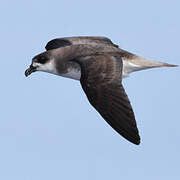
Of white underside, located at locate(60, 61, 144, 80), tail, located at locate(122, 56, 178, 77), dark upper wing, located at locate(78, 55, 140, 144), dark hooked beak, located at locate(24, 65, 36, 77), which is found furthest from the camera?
dark hooked beak, located at locate(24, 65, 36, 77)

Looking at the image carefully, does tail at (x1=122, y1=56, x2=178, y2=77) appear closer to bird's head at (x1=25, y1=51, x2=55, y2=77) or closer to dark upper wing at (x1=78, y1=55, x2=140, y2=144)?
dark upper wing at (x1=78, y1=55, x2=140, y2=144)

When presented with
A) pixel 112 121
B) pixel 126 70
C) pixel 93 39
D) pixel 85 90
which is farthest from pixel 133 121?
pixel 93 39

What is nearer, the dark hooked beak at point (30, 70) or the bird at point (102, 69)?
the bird at point (102, 69)

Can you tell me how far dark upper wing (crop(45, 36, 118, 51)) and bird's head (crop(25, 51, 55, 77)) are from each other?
4.83 ft

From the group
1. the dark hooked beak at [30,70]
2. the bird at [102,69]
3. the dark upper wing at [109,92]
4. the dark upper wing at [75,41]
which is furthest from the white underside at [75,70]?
the dark upper wing at [75,41]

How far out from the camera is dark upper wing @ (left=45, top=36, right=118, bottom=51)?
16.2m

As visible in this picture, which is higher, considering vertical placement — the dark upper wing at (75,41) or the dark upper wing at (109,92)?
the dark upper wing at (75,41)

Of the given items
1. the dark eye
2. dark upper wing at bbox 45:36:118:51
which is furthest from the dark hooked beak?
dark upper wing at bbox 45:36:118:51

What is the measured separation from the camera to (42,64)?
585 inches

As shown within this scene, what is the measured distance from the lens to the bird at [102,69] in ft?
40.4

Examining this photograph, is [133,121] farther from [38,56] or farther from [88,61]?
[38,56]

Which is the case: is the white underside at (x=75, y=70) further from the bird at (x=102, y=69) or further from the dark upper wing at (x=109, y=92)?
the dark upper wing at (x=109, y=92)

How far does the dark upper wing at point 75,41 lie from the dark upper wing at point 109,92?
7.72 feet

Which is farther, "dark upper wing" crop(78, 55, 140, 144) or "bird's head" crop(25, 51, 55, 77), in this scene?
"bird's head" crop(25, 51, 55, 77)
